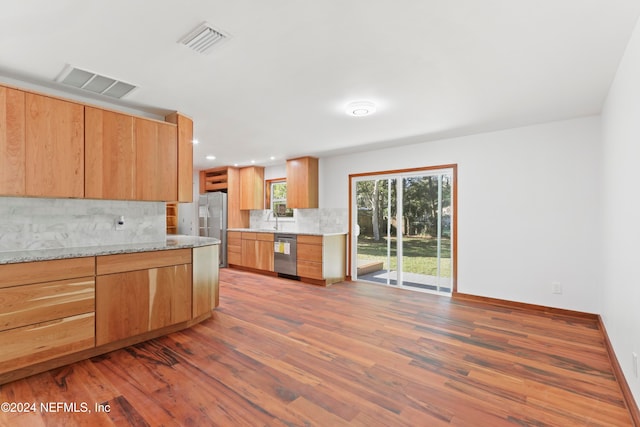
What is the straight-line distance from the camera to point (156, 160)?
3166mm

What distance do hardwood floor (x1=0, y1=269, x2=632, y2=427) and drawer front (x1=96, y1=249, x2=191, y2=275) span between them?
2.35 ft

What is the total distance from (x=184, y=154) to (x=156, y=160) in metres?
0.32

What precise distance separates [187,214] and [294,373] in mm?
6244

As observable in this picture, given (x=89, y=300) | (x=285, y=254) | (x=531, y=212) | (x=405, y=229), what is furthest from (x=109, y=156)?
(x=531, y=212)

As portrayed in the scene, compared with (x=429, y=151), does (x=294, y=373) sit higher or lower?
lower

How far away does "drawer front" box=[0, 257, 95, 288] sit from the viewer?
2104 millimetres

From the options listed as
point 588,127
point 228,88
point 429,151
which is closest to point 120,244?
point 228,88

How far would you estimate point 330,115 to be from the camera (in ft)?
11.2

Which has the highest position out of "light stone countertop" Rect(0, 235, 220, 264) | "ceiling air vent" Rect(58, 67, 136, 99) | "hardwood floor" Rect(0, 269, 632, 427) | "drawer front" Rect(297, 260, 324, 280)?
"ceiling air vent" Rect(58, 67, 136, 99)

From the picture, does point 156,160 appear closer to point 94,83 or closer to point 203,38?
point 94,83

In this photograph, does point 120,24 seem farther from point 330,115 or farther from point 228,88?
point 330,115

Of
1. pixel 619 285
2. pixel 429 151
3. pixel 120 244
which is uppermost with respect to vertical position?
pixel 429 151

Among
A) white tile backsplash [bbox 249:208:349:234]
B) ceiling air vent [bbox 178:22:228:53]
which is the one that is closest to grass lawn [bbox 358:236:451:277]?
white tile backsplash [bbox 249:208:349:234]

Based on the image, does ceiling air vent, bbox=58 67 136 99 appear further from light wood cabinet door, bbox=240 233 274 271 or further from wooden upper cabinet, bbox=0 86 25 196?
light wood cabinet door, bbox=240 233 274 271
